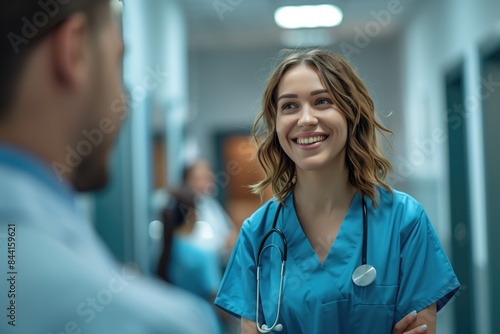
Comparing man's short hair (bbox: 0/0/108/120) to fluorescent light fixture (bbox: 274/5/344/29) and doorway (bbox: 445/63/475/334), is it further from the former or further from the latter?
fluorescent light fixture (bbox: 274/5/344/29)

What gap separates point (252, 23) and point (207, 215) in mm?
1198

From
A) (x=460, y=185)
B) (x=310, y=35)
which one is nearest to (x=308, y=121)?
(x=460, y=185)

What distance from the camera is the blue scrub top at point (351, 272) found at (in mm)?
707

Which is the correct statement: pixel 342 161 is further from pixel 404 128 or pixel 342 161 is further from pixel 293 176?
pixel 404 128

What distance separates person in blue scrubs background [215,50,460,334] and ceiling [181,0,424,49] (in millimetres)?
1971

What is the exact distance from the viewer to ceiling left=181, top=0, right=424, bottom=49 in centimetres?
300

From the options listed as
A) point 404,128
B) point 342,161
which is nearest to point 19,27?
point 342,161

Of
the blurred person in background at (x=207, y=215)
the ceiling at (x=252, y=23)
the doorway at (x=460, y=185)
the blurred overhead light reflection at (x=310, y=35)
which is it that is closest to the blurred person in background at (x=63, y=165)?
the blurred person in background at (x=207, y=215)

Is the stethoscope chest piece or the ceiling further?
the ceiling

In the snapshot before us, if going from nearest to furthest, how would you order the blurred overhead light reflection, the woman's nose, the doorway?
the woman's nose < the doorway < the blurred overhead light reflection

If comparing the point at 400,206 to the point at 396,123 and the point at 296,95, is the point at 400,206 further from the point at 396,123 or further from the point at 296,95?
the point at 396,123

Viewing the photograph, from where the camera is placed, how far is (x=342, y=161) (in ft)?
2.31

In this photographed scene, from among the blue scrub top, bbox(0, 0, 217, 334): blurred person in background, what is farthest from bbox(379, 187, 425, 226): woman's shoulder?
bbox(0, 0, 217, 334): blurred person in background

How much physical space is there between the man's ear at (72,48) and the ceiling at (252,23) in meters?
2.37
